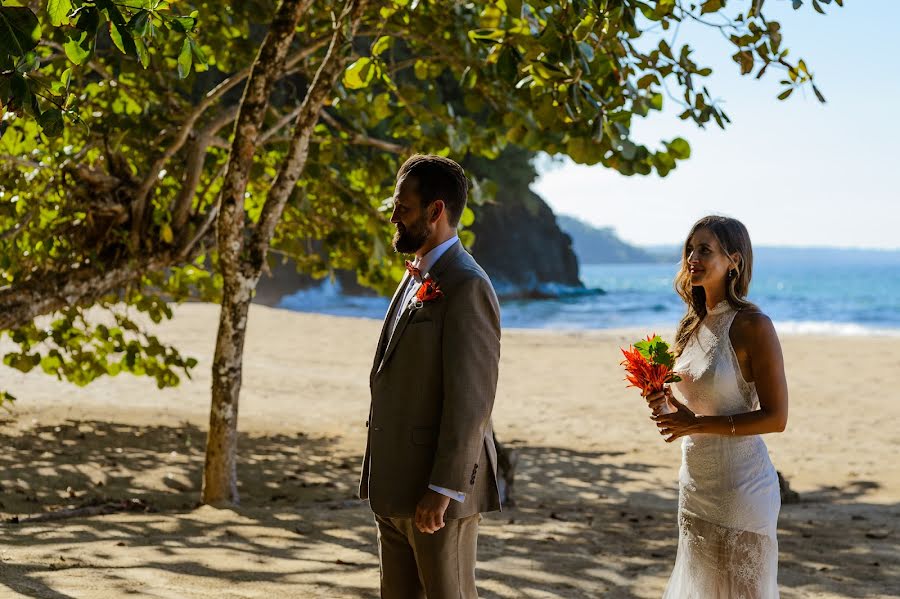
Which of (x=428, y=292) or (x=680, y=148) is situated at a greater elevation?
(x=680, y=148)

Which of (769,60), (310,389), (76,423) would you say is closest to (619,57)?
(769,60)

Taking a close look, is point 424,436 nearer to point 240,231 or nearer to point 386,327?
point 386,327

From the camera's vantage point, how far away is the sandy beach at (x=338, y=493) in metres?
5.46

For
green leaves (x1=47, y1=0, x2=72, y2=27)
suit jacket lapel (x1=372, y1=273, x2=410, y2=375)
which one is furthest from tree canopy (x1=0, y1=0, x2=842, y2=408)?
suit jacket lapel (x1=372, y1=273, x2=410, y2=375)

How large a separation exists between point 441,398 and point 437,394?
0.02 meters

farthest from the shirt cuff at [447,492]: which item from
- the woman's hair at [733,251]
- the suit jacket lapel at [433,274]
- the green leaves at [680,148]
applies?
the green leaves at [680,148]

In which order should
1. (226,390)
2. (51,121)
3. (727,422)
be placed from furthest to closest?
(226,390)
(727,422)
(51,121)

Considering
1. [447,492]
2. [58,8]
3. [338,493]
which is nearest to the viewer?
[58,8]

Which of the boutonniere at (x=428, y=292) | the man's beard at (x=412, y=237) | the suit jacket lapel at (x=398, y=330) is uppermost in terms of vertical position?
the man's beard at (x=412, y=237)

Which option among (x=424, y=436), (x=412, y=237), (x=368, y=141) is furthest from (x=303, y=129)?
(x=424, y=436)

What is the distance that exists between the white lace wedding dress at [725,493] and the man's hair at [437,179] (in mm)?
1203

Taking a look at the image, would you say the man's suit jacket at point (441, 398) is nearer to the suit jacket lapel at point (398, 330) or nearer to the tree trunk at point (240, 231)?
the suit jacket lapel at point (398, 330)

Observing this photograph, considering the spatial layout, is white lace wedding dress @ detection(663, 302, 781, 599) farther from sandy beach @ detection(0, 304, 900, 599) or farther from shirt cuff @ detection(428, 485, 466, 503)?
sandy beach @ detection(0, 304, 900, 599)

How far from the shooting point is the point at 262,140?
7.53m
